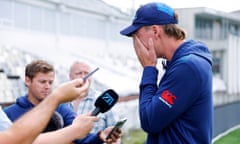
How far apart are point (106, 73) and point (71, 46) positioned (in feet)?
17.4

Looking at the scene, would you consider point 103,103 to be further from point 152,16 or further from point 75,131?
point 152,16

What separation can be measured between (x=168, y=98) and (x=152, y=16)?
51 centimetres

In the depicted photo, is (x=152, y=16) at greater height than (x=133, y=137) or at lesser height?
greater

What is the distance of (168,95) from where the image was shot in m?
2.56

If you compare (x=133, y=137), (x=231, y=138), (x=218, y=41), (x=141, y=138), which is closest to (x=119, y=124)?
(x=141, y=138)

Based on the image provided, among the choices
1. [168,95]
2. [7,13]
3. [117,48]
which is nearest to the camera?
[168,95]

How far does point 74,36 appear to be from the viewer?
2605 centimetres

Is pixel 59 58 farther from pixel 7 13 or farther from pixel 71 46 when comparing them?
pixel 71 46

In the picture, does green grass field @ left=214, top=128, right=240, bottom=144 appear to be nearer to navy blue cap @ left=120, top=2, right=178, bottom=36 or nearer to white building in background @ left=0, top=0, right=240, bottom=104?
white building in background @ left=0, top=0, right=240, bottom=104

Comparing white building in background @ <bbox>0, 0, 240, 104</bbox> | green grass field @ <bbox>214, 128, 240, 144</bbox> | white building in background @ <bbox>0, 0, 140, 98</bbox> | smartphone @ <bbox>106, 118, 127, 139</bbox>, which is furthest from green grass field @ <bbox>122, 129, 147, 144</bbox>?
smartphone @ <bbox>106, 118, 127, 139</bbox>

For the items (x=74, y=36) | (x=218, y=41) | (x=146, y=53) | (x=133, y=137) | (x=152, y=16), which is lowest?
(x=133, y=137)

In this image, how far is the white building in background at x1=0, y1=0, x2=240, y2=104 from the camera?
1941 centimetres

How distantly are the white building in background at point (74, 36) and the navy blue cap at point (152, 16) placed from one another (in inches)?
448

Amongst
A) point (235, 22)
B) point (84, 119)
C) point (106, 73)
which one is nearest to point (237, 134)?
point (106, 73)
